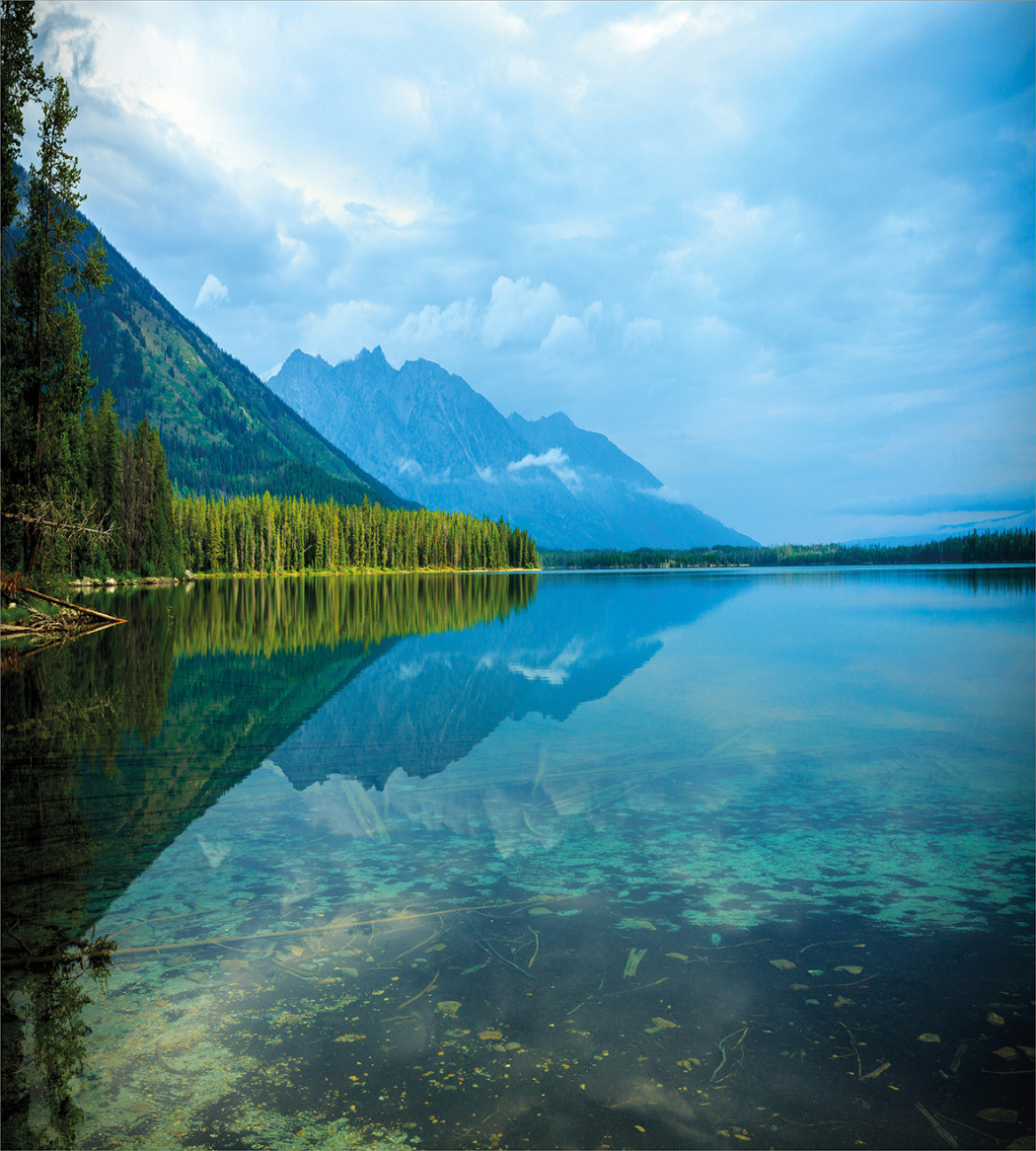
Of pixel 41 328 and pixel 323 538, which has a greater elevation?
pixel 41 328

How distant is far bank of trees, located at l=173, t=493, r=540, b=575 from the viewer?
131m

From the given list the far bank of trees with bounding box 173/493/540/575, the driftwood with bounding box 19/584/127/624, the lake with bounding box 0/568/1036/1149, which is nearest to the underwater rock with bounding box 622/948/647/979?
the lake with bounding box 0/568/1036/1149

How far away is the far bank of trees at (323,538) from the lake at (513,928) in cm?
11075

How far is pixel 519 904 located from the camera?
688 centimetres

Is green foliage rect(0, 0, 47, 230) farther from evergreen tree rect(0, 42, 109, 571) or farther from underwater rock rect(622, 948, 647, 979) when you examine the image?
underwater rock rect(622, 948, 647, 979)

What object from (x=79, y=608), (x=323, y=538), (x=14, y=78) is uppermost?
(x=14, y=78)

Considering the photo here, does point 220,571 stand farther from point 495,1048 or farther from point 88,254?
point 495,1048

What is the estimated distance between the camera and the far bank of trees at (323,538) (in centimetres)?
13100

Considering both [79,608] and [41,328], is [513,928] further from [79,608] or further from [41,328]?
[41,328]

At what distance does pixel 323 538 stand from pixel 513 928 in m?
150

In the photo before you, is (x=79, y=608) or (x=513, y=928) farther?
(x=79, y=608)

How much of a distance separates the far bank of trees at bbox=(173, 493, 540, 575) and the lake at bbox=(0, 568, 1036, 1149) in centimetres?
11075

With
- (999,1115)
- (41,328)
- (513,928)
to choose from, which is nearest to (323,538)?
(41,328)

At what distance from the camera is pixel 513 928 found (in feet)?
20.9
